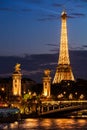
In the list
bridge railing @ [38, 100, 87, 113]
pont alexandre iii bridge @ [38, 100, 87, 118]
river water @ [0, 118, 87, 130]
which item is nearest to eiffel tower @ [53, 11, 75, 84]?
pont alexandre iii bridge @ [38, 100, 87, 118]

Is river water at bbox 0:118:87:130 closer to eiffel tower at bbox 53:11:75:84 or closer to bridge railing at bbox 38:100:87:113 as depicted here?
bridge railing at bbox 38:100:87:113

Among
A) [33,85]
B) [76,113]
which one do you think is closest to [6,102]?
[76,113]

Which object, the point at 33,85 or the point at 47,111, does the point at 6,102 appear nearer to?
the point at 47,111

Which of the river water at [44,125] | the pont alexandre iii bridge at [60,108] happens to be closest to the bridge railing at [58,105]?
the pont alexandre iii bridge at [60,108]

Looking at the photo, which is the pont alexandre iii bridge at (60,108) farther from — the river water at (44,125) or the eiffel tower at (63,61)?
the eiffel tower at (63,61)

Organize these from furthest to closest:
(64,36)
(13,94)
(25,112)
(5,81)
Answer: (5,81) → (64,36) → (13,94) → (25,112)
